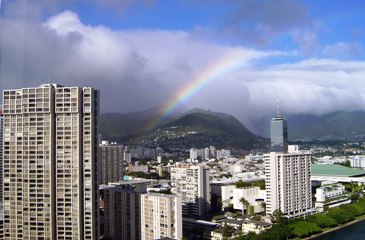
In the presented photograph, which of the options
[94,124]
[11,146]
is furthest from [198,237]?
[11,146]

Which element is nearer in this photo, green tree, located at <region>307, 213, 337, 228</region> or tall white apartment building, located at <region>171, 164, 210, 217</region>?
green tree, located at <region>307, 213, 337, 228</region>

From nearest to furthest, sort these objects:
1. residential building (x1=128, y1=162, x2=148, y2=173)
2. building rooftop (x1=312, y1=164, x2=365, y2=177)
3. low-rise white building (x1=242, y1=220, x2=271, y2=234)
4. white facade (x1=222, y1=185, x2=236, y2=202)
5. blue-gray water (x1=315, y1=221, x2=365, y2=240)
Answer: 1. low-rise white building (x1=242, y1=220, x2=271, y2=234)
2. blue-gray water (x1=315, y1=221, x2=365, y2=240)
3. white facade (x1=222, y1=185, x2=236, y2=202)
4. building rooftop (x1=312, y1=164, x2=365, y2=177)
5. residential building (x1=128, y1=162, x2=148, y2=173)

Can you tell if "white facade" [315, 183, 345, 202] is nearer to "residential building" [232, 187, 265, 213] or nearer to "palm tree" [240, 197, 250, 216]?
"residential building" [232, 187, 265, 213]

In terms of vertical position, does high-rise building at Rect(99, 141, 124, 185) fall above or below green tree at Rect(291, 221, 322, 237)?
above

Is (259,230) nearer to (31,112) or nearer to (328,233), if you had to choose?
(328,233)

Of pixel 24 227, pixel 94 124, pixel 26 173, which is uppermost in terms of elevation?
pixel 94 124

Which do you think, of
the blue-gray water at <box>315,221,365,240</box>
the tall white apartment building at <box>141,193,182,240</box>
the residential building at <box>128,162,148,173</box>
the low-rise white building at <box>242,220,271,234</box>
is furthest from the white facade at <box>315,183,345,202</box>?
the residential building at <box>128,162,148,173</box>

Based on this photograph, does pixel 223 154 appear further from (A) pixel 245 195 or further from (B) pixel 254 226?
(B) pixel 254 226
